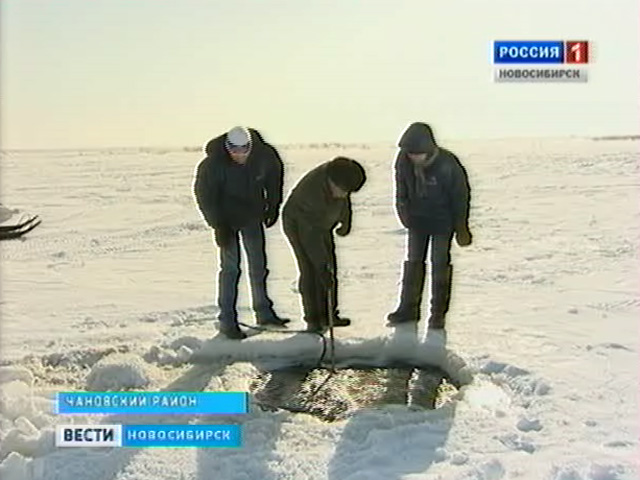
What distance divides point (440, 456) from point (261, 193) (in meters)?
0.64

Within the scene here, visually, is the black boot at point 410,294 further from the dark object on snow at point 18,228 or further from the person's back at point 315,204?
the dark object on snow at point 18,228

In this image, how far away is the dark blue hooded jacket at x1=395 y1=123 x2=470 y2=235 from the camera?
2.09 m

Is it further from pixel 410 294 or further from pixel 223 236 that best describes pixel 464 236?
pixel 223 236

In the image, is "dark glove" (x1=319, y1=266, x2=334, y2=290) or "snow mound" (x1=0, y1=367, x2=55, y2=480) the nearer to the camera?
"snow mound" (x1=0, y1=367, x2=55, y2=480)

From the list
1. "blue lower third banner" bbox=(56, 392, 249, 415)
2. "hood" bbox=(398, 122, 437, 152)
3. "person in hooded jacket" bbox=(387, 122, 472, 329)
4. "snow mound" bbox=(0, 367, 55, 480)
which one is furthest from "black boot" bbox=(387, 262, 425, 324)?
"snow mound" bbox=(0, 367, 55, 480)

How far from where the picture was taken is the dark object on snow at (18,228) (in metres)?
2.11

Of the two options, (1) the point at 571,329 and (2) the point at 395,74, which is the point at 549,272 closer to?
(1) the point at 571,329

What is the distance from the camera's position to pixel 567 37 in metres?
2.03

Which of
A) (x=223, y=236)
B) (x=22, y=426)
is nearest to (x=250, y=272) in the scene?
(x=223, y=236)

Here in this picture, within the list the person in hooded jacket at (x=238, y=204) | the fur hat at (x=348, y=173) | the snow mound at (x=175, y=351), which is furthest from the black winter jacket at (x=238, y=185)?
the snow mound at (x=175, y=351)

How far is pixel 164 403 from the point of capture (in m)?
2.06

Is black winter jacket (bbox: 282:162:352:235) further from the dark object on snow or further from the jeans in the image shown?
the dark object on snow

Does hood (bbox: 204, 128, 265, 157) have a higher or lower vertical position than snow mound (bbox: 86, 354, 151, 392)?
higher

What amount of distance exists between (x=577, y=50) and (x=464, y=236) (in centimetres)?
43
